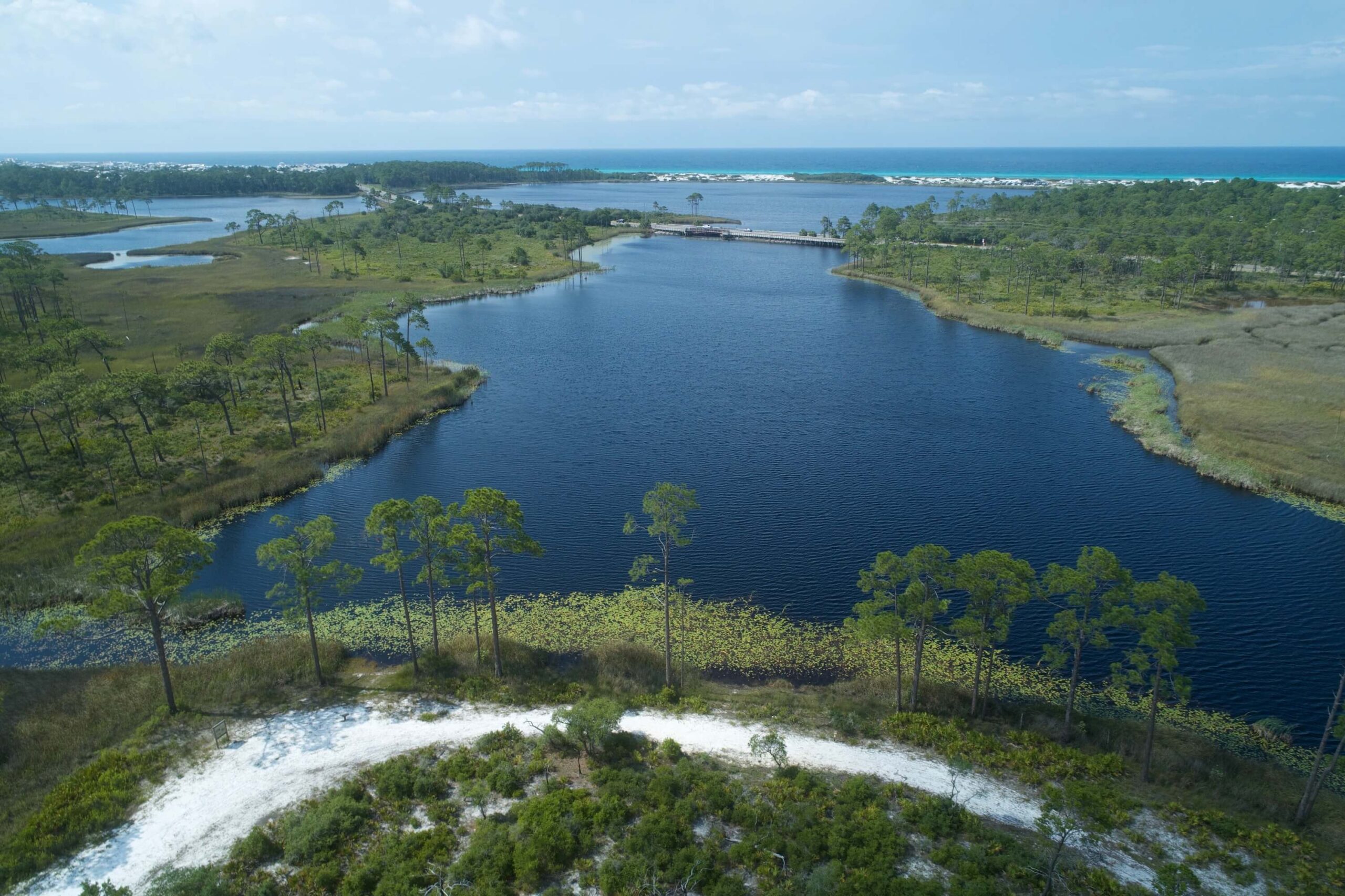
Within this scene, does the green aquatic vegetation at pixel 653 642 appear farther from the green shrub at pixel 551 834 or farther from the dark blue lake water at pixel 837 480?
the green shrub at pixel 551 834

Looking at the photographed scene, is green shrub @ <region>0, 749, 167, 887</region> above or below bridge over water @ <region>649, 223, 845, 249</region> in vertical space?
below

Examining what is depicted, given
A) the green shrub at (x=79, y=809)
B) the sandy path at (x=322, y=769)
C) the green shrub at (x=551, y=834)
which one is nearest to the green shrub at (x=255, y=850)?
the sandy path at (x=322, y=769)

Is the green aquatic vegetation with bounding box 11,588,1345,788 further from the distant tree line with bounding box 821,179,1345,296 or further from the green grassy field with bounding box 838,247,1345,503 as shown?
the distant tree line with bounding box 821,179,1345,296

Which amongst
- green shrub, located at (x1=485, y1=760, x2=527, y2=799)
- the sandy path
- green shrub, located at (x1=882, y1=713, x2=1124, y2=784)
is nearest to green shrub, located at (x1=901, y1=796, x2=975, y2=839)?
the sandy path

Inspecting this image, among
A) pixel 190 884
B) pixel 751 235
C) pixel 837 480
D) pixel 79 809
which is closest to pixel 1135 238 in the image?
pixel 751 235

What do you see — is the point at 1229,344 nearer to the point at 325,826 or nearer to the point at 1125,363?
the point at 1125,363

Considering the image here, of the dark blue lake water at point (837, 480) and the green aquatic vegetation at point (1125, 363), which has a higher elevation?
the green aquatic vegetation at point (1125, 363)
